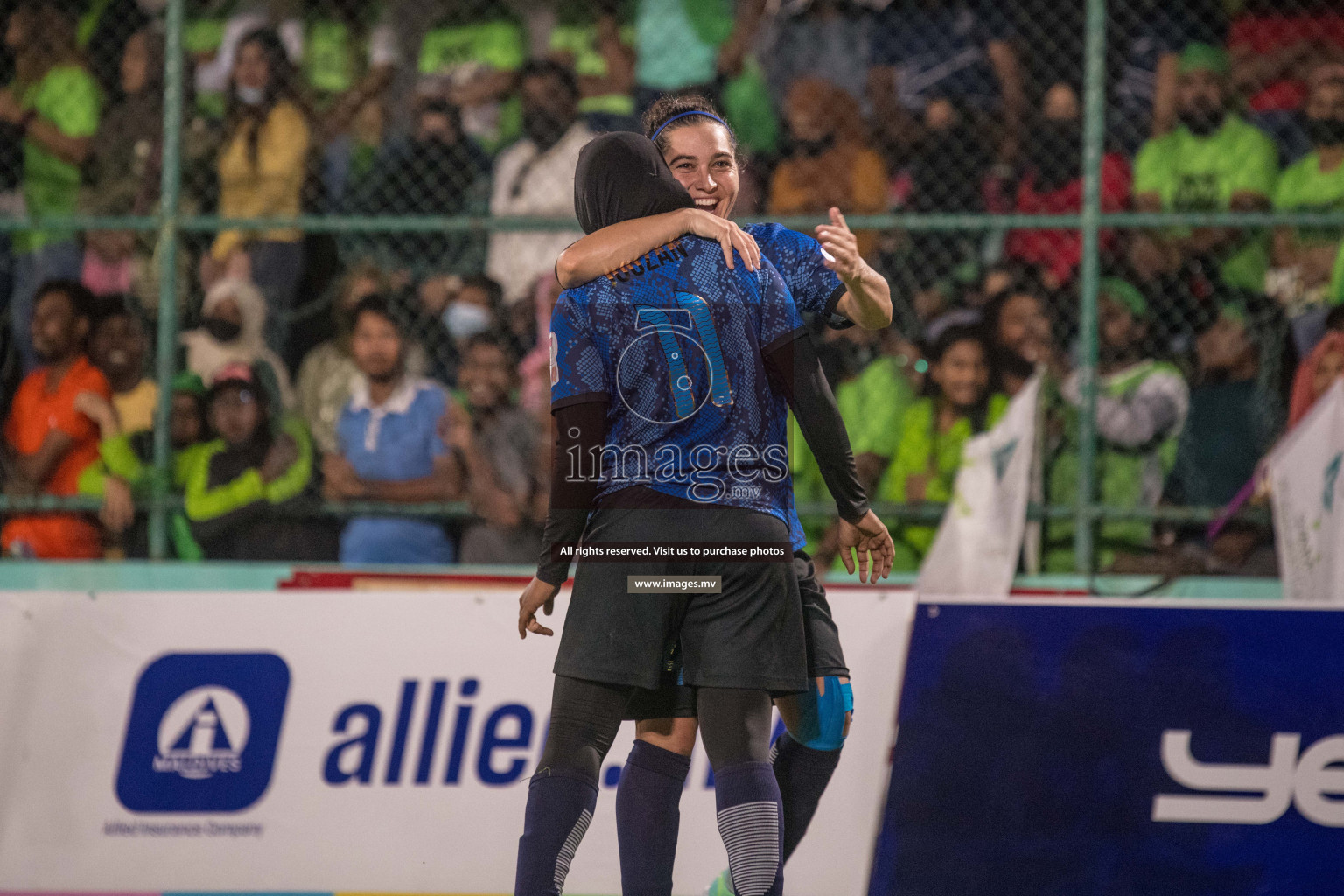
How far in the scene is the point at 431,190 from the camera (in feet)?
21.6

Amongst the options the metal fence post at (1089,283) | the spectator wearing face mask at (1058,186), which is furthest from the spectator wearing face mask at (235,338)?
the metal fence post at (1089,283)

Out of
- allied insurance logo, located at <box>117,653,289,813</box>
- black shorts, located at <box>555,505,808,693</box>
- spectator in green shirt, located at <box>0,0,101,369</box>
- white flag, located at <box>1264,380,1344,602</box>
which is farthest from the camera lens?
spectator in green shirt, located at <box>0,0,101,369</box>

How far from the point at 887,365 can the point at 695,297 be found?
10.1 ft

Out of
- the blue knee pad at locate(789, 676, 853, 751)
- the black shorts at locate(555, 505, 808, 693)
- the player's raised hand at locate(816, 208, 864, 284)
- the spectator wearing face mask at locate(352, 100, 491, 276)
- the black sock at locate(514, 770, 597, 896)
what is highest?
the spectator wearing face mask at locate(352, 100, 491, 276)

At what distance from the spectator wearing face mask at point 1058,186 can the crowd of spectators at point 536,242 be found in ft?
0.05

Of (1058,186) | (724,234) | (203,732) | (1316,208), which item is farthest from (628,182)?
(1316,208)

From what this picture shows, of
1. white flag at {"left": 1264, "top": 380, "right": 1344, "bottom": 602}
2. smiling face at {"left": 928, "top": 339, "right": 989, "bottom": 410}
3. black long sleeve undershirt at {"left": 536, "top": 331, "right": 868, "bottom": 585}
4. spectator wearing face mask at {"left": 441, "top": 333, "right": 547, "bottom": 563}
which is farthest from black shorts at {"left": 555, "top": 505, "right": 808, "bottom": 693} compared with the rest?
smiling face at {"left": 928, "top": 339, "right": 989, "bottom": 410}

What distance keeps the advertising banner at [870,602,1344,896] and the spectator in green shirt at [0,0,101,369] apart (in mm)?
4861

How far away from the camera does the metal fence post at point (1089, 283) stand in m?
5.52

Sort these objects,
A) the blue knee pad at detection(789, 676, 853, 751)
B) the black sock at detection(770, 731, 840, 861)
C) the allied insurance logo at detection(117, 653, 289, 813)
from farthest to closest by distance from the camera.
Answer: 1. the allied insurance logo at detection(117, 653, 289, 813)
2. the black sock at detection(770, 731, 840, 861)
3. the blue knee pad at detection(789, 676, 853, 751)

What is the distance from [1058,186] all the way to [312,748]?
13.1 feet

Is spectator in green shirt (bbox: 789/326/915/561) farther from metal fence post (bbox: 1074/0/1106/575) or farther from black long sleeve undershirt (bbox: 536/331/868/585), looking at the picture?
black long sleeve undershirt (bbox: 536/331/868/585)

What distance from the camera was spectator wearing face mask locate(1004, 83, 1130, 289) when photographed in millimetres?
→ 6039

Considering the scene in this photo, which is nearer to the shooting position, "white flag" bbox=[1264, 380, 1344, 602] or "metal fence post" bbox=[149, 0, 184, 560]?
"white flag" bbox=[1264, 380, 1344, 602]
